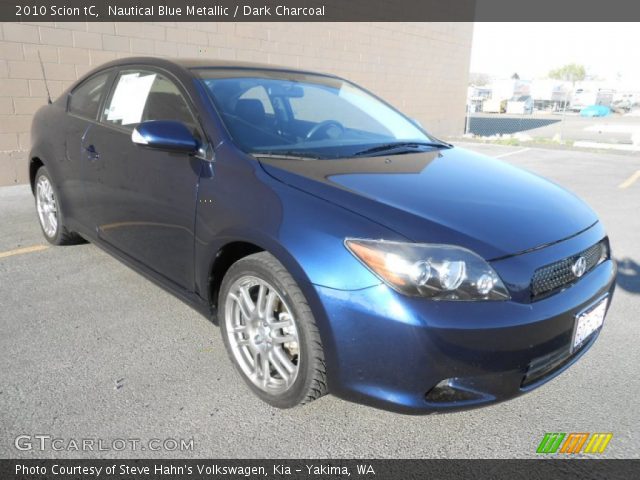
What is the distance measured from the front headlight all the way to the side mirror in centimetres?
109

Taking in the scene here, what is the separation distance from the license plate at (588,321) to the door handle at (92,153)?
2952mm

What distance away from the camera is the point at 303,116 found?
3029 mm

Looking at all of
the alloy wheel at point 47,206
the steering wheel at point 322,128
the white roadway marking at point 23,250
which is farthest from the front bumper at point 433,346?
the white roadway marking at point 23,250

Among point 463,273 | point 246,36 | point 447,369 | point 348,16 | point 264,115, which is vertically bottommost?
point 447,369

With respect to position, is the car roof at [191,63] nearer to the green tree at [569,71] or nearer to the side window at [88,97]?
the side window at [88,97]

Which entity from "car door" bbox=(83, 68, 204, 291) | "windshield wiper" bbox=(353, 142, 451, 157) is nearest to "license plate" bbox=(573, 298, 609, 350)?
"windshield wiper" bbox=(353, 142, 451, 157)

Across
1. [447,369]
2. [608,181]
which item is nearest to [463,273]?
[447,369]

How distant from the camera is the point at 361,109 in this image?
3.46 m

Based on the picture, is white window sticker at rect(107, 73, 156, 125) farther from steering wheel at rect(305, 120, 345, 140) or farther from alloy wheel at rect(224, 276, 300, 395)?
alloy wheel at rect(224, 276, 300, 395)

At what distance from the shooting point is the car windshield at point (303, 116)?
8.55ft

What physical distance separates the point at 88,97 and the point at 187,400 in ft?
8.17

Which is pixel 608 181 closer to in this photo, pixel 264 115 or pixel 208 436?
pixel 264 115

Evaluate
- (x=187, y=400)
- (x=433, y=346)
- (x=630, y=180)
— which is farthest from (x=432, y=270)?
(x=630, y=180)

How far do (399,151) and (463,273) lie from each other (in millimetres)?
1234
